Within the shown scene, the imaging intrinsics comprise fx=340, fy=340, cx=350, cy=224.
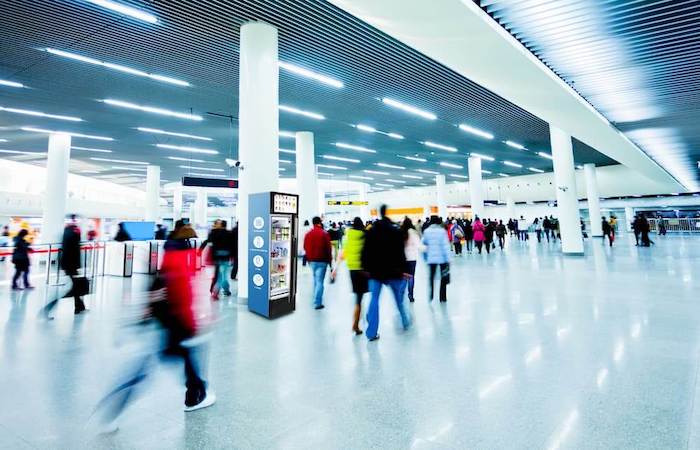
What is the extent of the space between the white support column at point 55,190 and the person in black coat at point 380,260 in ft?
46.8

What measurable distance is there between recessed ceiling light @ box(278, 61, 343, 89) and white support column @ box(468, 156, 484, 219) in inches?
525

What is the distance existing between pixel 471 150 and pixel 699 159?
1257cm

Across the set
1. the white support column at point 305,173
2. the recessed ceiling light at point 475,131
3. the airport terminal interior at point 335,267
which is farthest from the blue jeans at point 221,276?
the recessed ceiling light at point 475,131

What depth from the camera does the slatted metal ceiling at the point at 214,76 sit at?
21.4ft

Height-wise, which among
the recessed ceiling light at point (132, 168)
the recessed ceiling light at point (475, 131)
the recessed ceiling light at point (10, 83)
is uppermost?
the recessed ceiling light at point (132, 168)

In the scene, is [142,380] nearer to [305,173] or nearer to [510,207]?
[305,173]

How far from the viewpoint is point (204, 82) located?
951cm

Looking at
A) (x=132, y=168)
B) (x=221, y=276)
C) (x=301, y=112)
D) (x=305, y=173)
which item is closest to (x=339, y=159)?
(x=305, y=173)

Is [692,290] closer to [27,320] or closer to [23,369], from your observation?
[23,369]

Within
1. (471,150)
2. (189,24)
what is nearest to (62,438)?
(189,24)

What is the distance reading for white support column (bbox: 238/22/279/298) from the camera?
668 cm

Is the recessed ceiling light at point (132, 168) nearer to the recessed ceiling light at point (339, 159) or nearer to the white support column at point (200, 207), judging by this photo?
the white support column at point (200, 207)

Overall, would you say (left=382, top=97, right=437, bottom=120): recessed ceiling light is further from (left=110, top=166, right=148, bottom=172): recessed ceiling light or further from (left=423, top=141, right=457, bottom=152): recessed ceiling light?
(left=110, top=166, right=148, bottom=172): recessed ceiling light

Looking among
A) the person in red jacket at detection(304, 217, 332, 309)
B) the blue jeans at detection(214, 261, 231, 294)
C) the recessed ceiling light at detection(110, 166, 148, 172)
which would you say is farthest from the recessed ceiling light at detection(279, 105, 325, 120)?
the recessed ceiling light at detection(110, 166, 148, 172)
